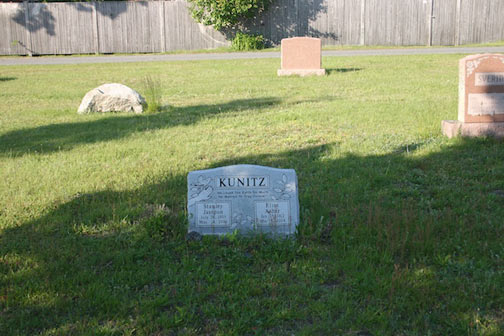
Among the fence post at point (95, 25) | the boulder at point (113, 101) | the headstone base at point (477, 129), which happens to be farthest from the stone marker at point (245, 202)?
the fence post at point (95, 25)

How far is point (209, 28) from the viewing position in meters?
27.4

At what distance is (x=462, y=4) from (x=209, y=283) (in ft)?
88.7

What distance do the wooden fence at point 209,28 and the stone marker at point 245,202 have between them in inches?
949

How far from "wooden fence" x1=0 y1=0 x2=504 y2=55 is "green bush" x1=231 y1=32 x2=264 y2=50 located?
3.77 ft

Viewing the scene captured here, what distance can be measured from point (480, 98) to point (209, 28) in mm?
21670

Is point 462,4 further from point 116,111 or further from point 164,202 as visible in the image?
point 164,202

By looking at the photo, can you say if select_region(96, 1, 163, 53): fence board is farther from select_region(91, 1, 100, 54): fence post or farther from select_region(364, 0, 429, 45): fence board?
select_region(364, 0, 429, 45): fence board

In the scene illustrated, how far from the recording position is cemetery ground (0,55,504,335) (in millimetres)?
3076

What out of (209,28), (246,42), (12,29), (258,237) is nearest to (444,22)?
(246,42)

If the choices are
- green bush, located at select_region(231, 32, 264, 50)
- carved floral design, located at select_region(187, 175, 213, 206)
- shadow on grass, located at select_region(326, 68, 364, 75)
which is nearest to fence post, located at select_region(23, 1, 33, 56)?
green bush, located at select_region(231, 32, 264, 50)

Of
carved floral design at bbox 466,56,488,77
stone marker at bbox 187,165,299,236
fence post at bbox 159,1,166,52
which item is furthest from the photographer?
fence post at bbox 159,1,166,52

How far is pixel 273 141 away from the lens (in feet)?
23.8

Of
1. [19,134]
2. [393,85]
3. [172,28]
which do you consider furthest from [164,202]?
[172,28]

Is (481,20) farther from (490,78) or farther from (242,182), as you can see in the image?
(242,182)
